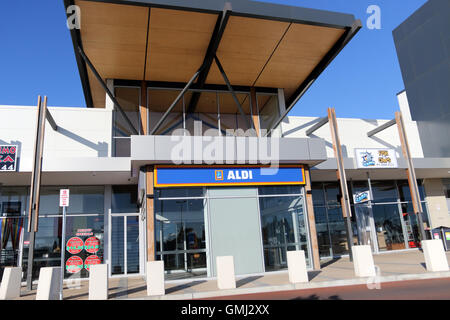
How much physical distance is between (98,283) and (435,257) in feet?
32.2

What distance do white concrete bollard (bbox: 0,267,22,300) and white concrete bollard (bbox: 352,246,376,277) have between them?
1026 cm

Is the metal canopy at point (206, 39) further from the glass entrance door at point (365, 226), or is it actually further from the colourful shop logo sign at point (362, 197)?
the glass entrance door at point (365, 226)

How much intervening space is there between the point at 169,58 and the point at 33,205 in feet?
26.1

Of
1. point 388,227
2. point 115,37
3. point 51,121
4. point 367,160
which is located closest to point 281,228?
point 367,160

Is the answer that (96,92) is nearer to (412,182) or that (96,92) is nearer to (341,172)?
(341,172)

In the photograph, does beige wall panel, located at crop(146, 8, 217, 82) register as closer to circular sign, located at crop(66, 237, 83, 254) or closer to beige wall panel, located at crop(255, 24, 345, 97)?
beige wall panel, located at crop(255, 24, 345, 97)

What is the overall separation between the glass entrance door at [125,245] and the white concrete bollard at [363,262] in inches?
387

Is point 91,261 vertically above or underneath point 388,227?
underneath

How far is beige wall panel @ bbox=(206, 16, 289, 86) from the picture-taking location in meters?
14.3

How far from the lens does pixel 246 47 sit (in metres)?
15.6

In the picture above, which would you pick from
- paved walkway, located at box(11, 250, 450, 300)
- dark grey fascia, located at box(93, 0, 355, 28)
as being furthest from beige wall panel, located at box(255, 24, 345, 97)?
paved walkway, located at box(11, 250, 450, 300)

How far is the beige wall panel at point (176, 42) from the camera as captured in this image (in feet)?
44.5

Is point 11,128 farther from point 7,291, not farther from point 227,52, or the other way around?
point 227,52

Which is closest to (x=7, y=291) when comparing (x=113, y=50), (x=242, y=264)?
(x=242, y=264)
